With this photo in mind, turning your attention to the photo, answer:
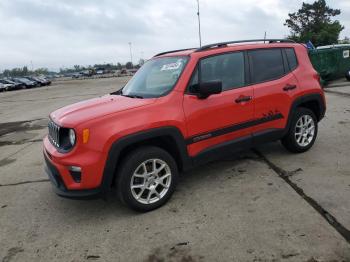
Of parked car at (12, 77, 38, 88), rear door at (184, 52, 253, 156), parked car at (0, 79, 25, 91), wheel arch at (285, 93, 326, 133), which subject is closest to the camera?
rear door at (184, 52, 253, 156)

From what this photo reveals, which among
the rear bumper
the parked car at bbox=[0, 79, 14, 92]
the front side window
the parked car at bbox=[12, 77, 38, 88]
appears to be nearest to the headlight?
the rear bumper

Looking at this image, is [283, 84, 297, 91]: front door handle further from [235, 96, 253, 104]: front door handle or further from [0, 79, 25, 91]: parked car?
[0, 79, 25, 91]: parked car

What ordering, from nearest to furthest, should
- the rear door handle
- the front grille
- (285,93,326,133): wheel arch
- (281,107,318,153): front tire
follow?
the front grille → the rear door handle → (285,93,326,133): wheel arch → (281,107,318,153): front tire

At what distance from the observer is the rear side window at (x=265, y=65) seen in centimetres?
522

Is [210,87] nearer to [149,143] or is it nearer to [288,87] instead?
[149,143]

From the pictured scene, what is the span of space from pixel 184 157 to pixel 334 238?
185 cm

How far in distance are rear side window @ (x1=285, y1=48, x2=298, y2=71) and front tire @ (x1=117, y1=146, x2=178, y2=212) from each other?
2.57 meters

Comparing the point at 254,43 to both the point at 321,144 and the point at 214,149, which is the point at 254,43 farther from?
the point at 321,144

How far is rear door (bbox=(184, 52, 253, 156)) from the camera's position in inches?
178

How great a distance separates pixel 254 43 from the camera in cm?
546

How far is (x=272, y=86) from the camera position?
5309 mm

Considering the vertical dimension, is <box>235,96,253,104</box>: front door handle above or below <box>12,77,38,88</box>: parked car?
above

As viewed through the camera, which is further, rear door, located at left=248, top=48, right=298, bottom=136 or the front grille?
rear door, located at left=248, top=48, right=298, bottom=136

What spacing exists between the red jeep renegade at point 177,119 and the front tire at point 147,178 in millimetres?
11
